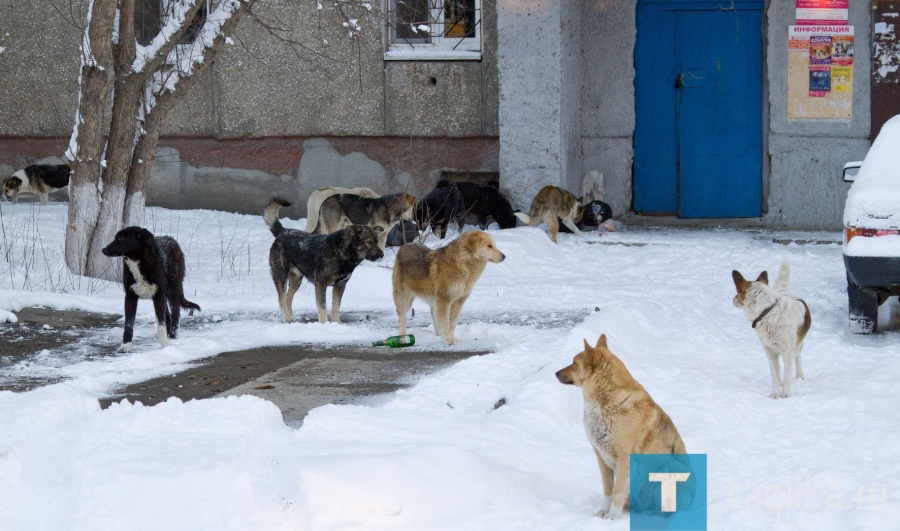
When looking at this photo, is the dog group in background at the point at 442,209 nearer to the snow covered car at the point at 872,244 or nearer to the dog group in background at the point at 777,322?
the snow covered car at the point at 872,244

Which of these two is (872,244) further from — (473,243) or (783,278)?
(473,243)

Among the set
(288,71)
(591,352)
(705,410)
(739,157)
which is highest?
(288,71)

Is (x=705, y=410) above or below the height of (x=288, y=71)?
below

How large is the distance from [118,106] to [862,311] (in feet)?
24.6

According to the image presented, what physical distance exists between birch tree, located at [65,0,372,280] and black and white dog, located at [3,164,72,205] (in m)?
5.39

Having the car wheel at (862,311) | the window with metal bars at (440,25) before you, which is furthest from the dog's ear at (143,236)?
the window with metal bars at (440,25)

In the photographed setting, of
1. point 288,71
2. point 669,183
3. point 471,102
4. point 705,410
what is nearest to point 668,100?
point 669,183

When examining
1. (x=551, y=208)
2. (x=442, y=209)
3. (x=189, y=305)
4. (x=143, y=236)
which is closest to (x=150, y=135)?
(x=189, y=305)

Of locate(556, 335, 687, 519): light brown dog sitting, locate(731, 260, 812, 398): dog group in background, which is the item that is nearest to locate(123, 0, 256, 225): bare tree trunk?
locate(731, 260, 812, 398): dog group in background

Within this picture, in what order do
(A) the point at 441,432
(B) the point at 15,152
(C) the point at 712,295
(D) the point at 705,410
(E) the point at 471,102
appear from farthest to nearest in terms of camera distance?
(B) the point at 15,152, (E) the point at 471,102, (C) the point at 712,295, (D) the point at 705,410, (A) the point at 441,432

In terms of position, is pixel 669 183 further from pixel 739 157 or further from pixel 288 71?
pixel 288 71

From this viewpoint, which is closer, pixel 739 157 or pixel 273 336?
pixel 273 336

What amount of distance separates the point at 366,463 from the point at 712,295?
6.96 meters

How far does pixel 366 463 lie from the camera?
192 inches
